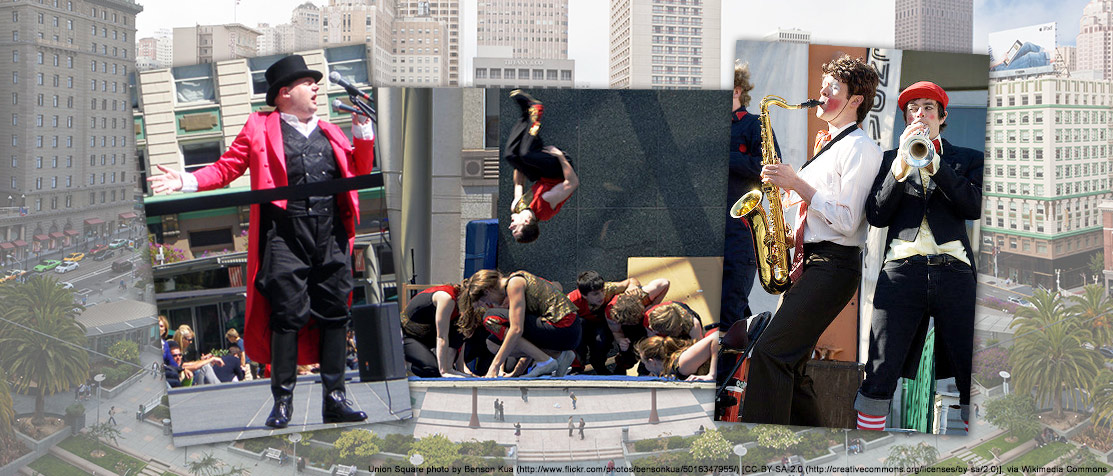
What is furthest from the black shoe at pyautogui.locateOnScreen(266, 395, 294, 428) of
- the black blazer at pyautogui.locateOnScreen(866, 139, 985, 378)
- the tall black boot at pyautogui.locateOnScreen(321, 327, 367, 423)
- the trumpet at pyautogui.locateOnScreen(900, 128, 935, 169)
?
the trumpet at pyautogui.locateOnScreen(900, 128, 935, 169)

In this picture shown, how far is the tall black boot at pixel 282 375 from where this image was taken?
530 cm

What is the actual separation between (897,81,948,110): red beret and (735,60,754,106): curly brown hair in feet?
3.20

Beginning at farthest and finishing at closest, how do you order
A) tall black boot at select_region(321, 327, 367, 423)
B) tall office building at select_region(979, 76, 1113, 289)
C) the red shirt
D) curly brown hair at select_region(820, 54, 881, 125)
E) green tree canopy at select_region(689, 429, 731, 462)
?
tall office building at select_region(979, 76, 1113, 289), green tree canopy at select_region(689, 429, 731, 462), the red shirt, tall black boot at select_region(321, 327, 367, 423), curly brown hair at select_region(820, 54, 881, 125)

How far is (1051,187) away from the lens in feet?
21.6

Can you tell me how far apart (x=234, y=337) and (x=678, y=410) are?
3141mm

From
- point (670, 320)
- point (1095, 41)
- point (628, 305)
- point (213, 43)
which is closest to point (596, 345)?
point (628, 305)

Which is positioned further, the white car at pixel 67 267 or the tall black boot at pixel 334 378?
the white car at pixel 67 267

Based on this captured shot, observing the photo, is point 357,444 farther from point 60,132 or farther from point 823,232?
point 60,132

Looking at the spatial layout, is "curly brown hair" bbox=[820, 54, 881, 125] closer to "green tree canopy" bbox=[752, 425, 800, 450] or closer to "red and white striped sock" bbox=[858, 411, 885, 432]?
"red and white striped sock" bbox=[858, 411, 885, 432]

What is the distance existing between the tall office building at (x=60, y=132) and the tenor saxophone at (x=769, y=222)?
603 cm

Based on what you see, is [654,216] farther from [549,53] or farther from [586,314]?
[549,53]

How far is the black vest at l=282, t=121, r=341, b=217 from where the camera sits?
16.6 ft

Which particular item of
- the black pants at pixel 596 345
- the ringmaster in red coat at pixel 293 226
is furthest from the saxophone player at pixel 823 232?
the ringmaster in red coat at pixel 293 226

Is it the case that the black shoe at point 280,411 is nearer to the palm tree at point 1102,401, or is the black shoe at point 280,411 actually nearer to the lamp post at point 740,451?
the lamp post at point 740,451
